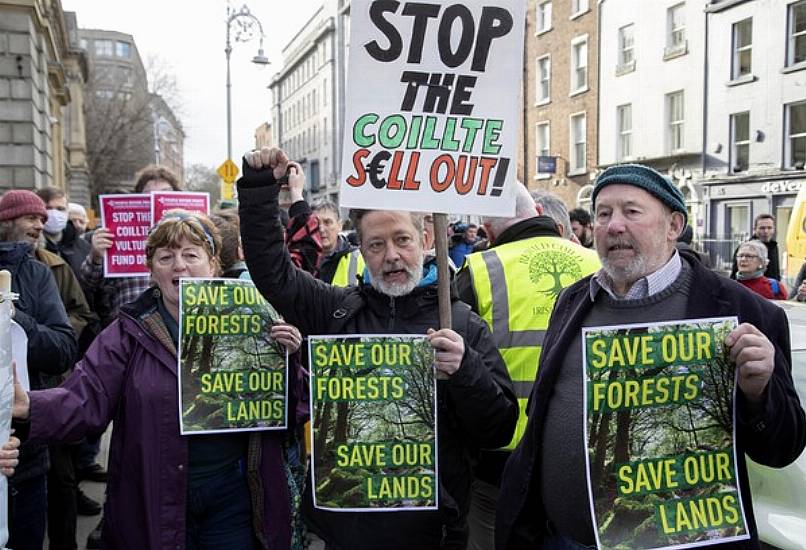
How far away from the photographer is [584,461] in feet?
7.32

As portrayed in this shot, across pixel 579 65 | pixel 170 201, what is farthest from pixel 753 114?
pixel 170 201

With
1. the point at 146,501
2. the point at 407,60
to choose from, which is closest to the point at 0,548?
the point at 146,501

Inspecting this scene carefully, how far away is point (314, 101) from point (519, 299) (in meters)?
61.8

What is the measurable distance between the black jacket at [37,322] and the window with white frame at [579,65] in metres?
25.8

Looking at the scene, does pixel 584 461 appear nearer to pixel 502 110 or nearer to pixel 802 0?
pixel 502 110

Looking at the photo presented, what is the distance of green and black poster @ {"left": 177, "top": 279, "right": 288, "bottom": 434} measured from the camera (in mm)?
2805

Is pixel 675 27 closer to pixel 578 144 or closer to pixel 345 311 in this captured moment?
pixel 578 144

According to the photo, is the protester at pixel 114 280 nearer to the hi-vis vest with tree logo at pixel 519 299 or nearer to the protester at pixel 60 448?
the protester at pixel 60 448

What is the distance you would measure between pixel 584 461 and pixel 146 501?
60.9 inches

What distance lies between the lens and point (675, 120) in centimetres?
2355

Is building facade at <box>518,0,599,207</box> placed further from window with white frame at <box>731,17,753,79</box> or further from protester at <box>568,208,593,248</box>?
protester at <box>568,208,593,248</box>

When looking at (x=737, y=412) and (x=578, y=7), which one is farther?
(x=578, y=7)

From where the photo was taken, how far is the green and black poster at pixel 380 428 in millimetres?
2434

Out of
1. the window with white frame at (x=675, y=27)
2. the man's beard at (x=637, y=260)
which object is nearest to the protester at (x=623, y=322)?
the man's beard at (x=637, y=260)
